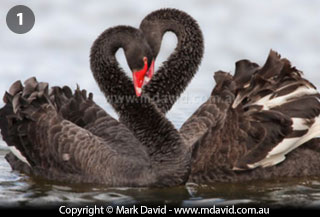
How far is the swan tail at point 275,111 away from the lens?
7059 mm

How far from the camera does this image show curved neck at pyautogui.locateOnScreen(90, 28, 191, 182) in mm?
6754

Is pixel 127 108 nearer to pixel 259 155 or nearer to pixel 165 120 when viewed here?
pixel 165 120

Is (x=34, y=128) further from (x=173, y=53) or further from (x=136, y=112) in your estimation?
(x=173, y=53)

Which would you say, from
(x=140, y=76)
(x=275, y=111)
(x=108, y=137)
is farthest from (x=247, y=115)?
(x=108, y=137)

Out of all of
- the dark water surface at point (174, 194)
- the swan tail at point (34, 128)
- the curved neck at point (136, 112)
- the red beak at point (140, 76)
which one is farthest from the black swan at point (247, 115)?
the swan tail at point (34, 128)

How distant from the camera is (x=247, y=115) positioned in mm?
7129

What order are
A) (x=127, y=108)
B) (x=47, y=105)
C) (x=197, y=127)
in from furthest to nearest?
1. (x=197, y=127)
2. (x=47, y=105)
3. (x=127, y=108)

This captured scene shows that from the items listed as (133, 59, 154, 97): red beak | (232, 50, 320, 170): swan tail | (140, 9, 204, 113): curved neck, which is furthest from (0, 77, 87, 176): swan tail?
(232, 50, 320, 170): swan tail

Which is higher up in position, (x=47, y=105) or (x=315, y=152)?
(x=47, y=105)

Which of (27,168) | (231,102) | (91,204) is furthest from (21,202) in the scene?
(231,102)

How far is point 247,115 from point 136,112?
3.56ft

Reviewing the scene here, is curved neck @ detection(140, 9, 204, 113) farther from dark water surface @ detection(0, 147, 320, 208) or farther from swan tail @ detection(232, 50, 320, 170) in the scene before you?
dark water surface @ detection(0, 147, 320, 208)

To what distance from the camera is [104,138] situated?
291 inches

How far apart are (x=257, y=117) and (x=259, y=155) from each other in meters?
0.36
